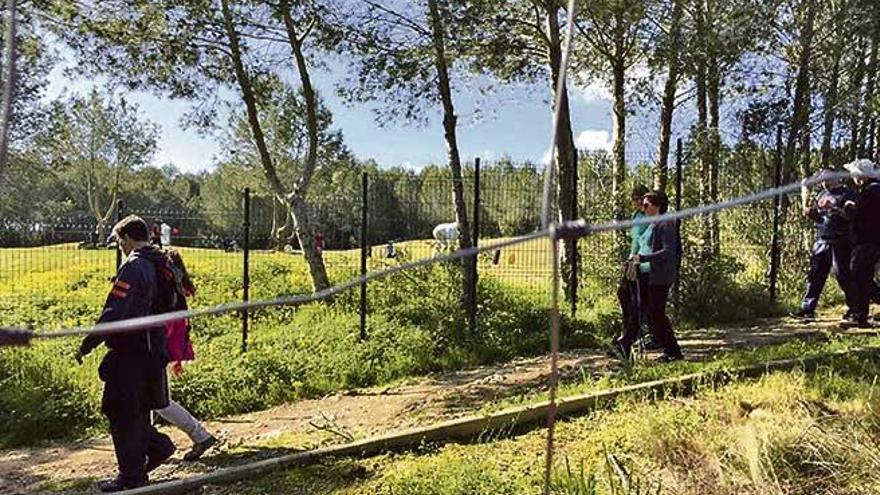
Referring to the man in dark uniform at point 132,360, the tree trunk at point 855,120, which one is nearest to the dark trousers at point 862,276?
the tree trunk at point 855,120

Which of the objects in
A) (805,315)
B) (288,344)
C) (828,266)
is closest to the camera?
(828,266)

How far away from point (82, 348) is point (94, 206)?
3118cm

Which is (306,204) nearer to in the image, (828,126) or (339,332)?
(339,332)

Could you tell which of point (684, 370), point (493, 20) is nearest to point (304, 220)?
point (493, 20)

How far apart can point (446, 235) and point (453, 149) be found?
1170 mm

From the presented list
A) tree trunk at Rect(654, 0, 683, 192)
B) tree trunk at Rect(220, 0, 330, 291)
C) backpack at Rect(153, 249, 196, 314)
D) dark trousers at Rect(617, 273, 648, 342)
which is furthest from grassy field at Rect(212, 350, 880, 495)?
tree trunk at Rect(220, 0, 330, 291)

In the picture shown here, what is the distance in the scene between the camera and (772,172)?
10.4 meters

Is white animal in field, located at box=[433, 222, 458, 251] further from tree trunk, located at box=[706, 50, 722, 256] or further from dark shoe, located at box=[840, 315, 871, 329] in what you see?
dark shoe, located at box=[840, 315, 871, 329]

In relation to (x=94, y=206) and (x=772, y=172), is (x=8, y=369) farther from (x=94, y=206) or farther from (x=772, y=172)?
(x=94, y=206)

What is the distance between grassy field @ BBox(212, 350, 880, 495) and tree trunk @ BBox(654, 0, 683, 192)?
17.2 ft

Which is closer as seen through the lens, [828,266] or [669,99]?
[828,266]

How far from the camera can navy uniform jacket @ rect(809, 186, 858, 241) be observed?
6285mm

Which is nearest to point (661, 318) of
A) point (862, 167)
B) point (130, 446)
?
point (862, 167)

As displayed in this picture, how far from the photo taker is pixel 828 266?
22.5ft
